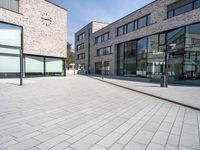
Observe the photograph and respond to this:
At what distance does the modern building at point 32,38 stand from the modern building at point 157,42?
868cm

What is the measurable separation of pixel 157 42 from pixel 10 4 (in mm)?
19738

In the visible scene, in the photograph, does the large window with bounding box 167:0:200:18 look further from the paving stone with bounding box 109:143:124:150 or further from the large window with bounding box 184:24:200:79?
the paving stone with bounding box 109:143:124:150

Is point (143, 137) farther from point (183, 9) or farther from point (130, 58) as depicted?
point (130, 58)

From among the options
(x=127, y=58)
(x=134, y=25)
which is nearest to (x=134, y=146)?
(x=134, y=25)

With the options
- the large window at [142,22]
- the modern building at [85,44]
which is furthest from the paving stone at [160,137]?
the modern building at [85,44]

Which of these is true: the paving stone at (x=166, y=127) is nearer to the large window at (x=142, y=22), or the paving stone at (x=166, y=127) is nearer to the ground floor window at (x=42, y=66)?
the ground floor window at (x=42, y=66)

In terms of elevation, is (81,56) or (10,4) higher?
(10,4)

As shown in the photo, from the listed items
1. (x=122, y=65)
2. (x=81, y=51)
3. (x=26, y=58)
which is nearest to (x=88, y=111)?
(x=26, y=58)

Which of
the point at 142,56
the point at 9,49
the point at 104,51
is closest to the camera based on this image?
the point at 9,49

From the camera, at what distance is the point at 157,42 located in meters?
21.7

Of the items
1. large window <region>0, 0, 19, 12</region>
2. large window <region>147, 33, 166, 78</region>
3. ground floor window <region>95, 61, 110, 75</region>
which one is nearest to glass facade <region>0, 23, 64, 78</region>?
large window <region>0, 0, 19, 12</region>

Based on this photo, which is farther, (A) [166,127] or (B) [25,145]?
(A) [166,127]

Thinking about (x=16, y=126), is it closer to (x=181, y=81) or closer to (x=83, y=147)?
(x=83, y=147)

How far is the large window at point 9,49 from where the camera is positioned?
59.6 ft
